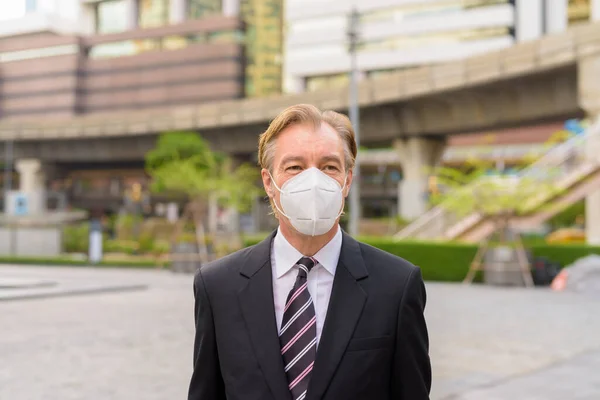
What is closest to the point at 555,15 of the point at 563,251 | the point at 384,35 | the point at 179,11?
the point at 384,35

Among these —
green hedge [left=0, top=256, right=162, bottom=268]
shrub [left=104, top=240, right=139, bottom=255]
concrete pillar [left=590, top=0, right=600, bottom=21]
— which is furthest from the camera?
concrete pillar [left=590, top=0, right=600, bottom=21]

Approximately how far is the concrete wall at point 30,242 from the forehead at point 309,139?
3752 cm

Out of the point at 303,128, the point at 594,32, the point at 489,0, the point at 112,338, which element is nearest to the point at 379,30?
the point at 489,0

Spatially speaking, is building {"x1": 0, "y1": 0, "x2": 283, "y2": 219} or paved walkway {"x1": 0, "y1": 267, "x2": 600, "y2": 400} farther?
building {"x1": 0, "y1": 0, "x2": 283, "y2": 219}

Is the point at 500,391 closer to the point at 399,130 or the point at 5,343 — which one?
the point at 5,343

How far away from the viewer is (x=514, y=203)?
2355cm

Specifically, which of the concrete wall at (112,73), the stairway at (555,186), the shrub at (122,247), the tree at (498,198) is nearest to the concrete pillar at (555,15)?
the concrete wall at (112,73)

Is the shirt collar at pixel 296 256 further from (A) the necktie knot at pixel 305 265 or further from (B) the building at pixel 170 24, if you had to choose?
(B) the building at pixel 170 24

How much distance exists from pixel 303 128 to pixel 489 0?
9490cm

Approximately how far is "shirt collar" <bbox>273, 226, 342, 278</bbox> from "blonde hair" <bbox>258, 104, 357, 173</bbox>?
11.0 inches

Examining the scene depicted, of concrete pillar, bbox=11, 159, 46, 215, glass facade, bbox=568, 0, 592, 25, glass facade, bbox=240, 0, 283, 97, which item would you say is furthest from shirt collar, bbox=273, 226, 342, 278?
glass facade, bbox=240, 0, 283, 97

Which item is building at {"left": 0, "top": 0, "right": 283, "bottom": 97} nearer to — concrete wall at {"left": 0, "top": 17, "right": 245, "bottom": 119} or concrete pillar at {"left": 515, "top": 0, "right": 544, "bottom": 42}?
concrete wall at {"left": 0, "top": 17, "right": 245, "bottom": 119}

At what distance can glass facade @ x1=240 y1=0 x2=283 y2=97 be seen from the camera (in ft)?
392

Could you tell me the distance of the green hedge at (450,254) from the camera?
25.0 m
